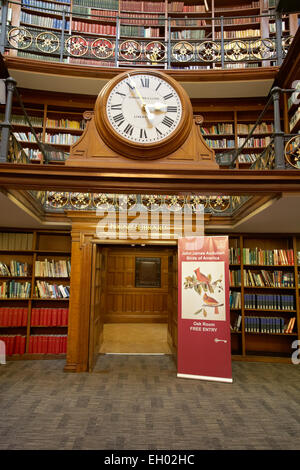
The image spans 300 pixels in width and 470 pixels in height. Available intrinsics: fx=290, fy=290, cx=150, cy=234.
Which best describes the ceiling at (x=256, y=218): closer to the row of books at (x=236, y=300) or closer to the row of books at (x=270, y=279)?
the row of books at (x=270, y=279)

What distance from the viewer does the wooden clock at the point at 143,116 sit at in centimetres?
202

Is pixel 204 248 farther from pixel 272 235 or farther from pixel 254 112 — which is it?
pixel 254 112

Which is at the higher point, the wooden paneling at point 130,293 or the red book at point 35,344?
the wooden paneling at point 130,293

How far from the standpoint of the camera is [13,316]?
5004mm

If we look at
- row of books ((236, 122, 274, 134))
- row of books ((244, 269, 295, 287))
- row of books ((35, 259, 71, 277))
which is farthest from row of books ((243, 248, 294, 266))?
row of books ((35, 259, 71, 277))

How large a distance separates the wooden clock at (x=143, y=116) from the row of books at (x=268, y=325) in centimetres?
405

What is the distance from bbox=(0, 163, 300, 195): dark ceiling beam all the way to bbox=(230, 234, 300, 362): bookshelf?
3.04 meters

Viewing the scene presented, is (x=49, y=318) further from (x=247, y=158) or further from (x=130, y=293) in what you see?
(x=247, y=158)

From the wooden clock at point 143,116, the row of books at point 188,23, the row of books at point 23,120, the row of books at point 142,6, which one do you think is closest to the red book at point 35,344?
the row of books at point 23,120

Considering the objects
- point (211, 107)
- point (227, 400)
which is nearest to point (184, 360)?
point (227, 400)

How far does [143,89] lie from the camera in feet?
6.91

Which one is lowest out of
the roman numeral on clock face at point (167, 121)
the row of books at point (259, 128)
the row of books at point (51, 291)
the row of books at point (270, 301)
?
the row of books at point (270, 301)

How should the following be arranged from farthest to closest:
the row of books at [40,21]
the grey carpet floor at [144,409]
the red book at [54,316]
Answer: the row of books at [40,21] < the red book at [54,316] < the grey carpet floor at [144,409]

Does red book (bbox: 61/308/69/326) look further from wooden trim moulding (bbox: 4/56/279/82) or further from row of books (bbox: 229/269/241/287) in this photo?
wooden trim moulding (bbox: 4/56/279/82)
